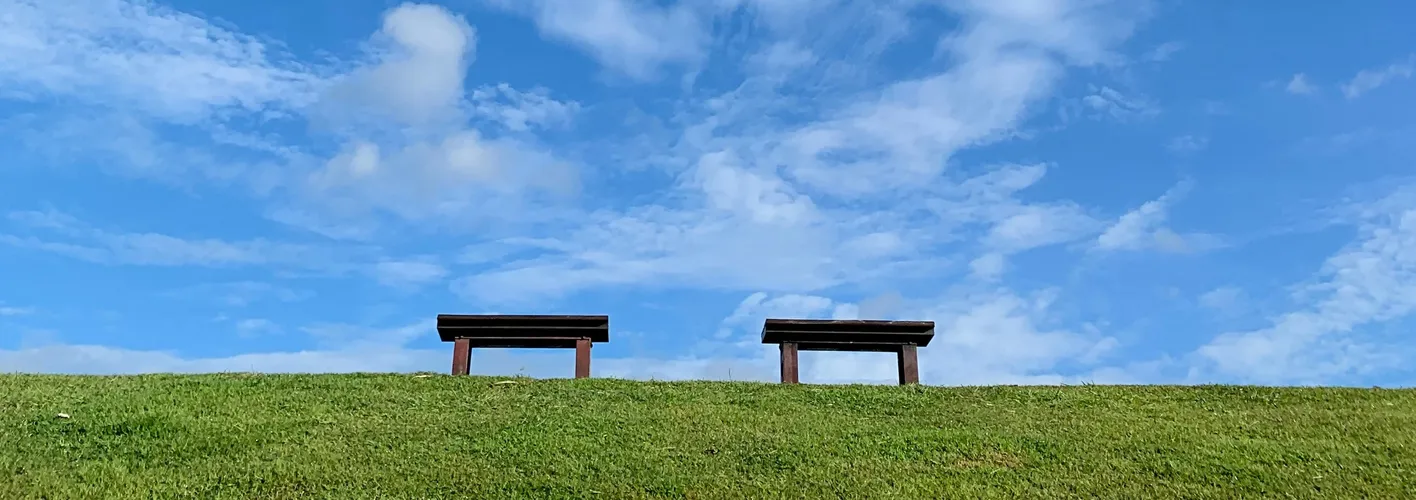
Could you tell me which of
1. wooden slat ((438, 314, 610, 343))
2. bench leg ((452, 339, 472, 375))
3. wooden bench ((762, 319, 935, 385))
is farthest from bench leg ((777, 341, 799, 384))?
bench leg ((452, 339, 472, 375))

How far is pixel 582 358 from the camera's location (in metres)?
12.0

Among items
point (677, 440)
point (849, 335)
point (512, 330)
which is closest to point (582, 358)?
point (512, 330)

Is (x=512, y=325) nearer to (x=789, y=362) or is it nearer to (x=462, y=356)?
(x=462, y=356)

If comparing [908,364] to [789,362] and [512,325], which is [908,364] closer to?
[789,362]

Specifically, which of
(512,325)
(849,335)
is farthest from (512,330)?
(849,335)

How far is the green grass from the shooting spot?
25.5ft

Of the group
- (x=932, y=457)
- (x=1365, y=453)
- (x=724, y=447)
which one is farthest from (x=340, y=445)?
(x=1365, y=453)

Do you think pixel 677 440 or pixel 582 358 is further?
pixel 582 358

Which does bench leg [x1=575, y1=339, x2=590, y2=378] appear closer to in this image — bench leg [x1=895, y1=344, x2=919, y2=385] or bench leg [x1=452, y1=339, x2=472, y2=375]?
bench leg [x1=452, y1=339, x2=472, y2=375]

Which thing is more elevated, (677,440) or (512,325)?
(512,325)

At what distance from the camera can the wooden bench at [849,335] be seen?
472 inches

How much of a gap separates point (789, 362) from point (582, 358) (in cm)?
219

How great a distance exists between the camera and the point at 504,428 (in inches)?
363

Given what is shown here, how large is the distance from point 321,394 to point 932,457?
5509 millimetres
